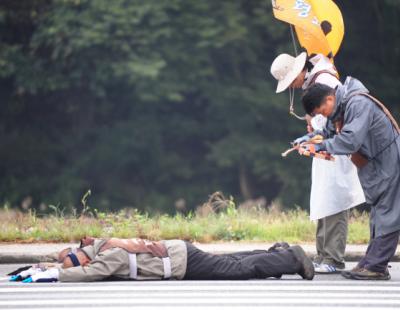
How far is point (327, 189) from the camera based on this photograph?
10398 millimetres

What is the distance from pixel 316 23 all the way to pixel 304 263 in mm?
2381

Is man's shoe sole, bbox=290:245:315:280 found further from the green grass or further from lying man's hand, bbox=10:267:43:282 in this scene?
the green grass

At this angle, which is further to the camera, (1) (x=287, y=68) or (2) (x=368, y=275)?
(1) (x=287, y=68)

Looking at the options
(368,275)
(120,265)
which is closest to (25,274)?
(120,265)

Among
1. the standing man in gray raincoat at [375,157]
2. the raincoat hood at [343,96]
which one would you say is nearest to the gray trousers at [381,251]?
the standing man in gray raincoat at [375,157]

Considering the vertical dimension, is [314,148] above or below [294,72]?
below

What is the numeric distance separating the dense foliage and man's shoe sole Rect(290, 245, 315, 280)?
23013 mm

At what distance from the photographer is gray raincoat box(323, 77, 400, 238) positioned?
9.73m

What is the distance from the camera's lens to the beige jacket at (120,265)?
9.46 m

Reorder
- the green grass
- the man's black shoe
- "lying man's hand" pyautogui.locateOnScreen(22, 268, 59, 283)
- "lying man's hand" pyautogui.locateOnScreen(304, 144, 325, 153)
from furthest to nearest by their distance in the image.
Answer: the green grass, the man's black shoe, "lying man's hand" pyautogui.locateOnScreen(304, 144, 325, 153), "lying man's hand" pyautogui.locateOnScreen(22, 268, 59, 283)

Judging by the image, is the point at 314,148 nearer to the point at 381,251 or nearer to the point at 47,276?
the point at 381,251

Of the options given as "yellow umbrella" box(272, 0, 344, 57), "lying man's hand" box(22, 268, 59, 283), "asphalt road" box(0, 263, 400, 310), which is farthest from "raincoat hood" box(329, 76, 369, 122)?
"lying man's hand" box(22, 268, 59, 283)
